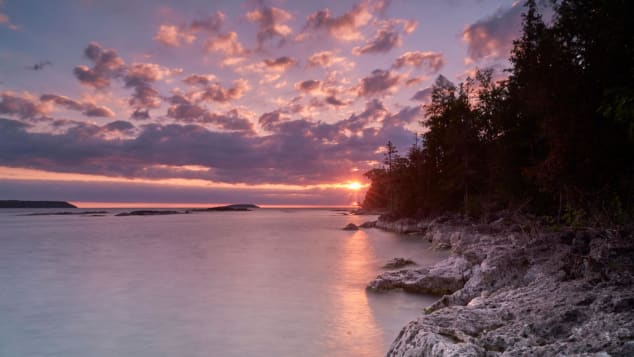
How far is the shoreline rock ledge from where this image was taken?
383cm

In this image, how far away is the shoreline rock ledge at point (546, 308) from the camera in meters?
3.83

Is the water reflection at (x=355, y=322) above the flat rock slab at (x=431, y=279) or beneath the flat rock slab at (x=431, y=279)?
beneath

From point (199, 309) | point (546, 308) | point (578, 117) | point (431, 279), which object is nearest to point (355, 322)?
point (431, 279)

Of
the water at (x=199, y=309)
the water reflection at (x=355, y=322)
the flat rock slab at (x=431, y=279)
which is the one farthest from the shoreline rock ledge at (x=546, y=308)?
the flat rock slab at (x=431, y=279)

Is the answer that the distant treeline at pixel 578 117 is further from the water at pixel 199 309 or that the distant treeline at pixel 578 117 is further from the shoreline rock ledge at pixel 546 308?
the water at pixel 199 309

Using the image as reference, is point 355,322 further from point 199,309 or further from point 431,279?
point 199,309

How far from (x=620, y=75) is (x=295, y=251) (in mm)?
21381

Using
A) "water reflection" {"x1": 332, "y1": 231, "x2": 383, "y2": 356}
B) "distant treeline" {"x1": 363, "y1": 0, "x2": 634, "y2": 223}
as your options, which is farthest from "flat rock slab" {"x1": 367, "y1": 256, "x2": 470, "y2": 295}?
"distant treeline" {"x1": 363, "y1": 0, "x2": 634, "y2": 223}

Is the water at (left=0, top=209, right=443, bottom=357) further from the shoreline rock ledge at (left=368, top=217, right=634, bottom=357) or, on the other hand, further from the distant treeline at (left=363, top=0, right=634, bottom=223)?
the distant treeline at (left=363, top=0, right=634, bottom=223)

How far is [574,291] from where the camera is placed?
532 cm

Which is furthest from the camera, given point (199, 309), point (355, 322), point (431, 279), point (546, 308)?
Result: point (431, 279)

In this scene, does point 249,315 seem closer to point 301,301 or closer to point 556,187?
point 301,301

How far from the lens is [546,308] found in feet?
A: 15.9

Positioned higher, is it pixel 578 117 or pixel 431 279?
pixel 578 117
